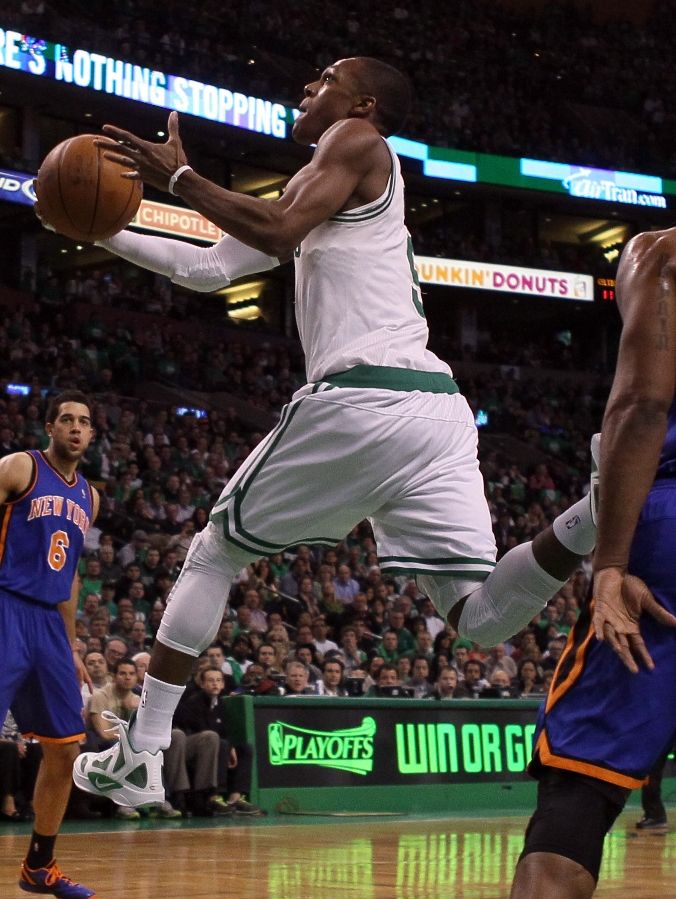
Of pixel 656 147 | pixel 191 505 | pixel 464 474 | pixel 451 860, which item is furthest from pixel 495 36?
pixel 464 474

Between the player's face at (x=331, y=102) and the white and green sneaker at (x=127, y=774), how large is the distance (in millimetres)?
2106

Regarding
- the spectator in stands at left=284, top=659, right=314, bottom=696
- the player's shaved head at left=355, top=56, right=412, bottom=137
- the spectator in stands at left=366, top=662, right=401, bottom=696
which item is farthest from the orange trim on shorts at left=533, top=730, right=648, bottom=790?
the spectator in stands at left=366, top=662, right=401, bottom=696

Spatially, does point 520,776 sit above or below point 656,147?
below

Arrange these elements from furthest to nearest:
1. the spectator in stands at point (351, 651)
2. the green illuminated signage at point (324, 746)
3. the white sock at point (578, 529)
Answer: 1. the spectator in stands at point (351, 651)
2. the green illuminated signage at point (324, 746)
3. the white sock at point (578, 529)

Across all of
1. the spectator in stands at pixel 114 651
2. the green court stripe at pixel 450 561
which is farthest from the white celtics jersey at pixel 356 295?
the spectator in stands at pixel 114 651

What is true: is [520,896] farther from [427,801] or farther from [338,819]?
[427,801]

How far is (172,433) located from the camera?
64.0ft

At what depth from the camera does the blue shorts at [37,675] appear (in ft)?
18.9

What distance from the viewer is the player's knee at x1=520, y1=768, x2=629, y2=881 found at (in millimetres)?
2471

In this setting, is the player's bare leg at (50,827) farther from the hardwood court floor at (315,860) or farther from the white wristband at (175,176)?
the white wristband at (175,176)

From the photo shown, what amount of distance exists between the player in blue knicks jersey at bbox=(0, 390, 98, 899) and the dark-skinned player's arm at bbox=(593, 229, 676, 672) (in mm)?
3824

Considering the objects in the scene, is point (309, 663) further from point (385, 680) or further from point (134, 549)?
point (134, 549)

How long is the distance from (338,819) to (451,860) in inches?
123

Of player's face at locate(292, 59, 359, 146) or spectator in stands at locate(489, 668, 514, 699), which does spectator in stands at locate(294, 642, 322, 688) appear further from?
player's face at locate(292, 59, 359, 146)
